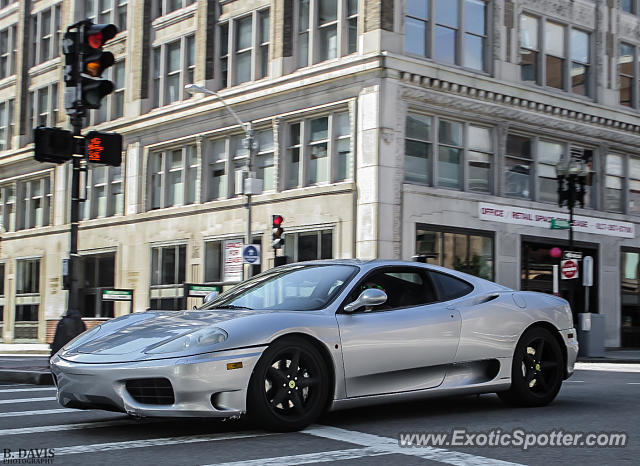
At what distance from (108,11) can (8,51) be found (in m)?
8.97

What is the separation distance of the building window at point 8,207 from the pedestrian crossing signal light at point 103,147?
3137 centimetres

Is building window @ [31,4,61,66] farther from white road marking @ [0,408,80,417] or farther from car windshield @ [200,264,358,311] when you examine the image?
car windshield @ [200,264,358,311]

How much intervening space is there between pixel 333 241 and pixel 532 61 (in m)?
9.70

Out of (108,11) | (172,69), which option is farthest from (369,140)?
(108,11)

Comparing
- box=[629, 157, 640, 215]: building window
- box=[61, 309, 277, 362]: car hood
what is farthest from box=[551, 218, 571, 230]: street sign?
box=[61, 309, 277, 362]: car hood

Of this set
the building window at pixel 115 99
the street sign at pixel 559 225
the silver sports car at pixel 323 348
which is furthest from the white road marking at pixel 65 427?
the building window at pixel 115 99

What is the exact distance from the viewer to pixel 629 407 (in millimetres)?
8375

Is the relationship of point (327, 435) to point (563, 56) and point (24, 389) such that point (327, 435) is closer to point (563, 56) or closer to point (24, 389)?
point (24, 389)

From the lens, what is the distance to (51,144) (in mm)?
12617

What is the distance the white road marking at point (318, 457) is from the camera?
528cm

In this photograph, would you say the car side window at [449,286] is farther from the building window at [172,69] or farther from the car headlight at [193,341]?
the building window at [172,69]

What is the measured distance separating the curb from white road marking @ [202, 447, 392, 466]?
7.28 metres

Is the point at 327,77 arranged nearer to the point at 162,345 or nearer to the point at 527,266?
the point at 527,266

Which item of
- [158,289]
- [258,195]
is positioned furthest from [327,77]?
[158,289]
